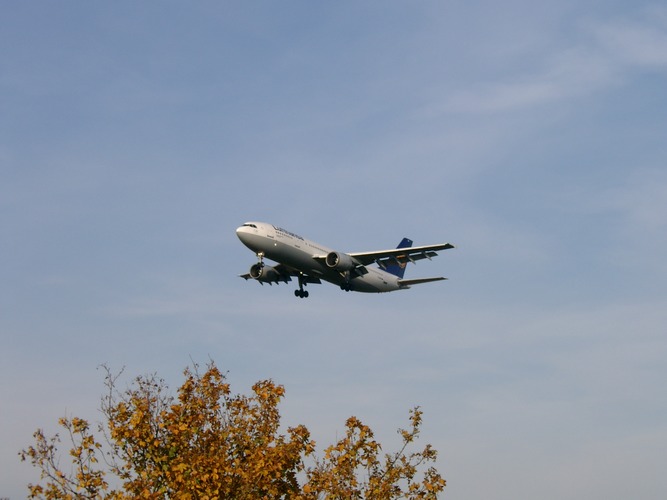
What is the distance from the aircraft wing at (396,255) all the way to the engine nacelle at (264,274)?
6.69 m

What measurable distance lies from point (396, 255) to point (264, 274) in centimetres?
1053

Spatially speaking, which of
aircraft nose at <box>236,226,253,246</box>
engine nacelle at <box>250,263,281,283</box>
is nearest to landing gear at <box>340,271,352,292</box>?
engine nacelle at <box>250,263,281,283</box>

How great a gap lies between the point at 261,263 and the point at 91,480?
41255 mm

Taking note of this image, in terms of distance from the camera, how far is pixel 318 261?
203ft

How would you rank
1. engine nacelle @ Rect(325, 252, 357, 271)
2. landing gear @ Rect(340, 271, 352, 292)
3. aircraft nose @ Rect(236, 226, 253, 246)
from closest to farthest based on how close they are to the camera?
aircraft nose @ Rect(236, 226, 253, 246)
engine nacelle @ Rect(325, 252, 357, 271)
landing gear @ Rect(340, 271, 352, 292)

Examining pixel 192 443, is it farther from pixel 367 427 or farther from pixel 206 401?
pixel 367 427

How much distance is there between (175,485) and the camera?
875 inches

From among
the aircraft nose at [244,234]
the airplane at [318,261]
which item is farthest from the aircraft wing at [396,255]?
the aircraft nose at [244,234]

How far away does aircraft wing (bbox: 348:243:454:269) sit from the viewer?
6003 centimetres

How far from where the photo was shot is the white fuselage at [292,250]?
192 feet

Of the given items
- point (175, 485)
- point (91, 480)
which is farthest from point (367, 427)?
point (91, 480)

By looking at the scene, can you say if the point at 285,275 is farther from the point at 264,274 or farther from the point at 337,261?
the point at 337,261

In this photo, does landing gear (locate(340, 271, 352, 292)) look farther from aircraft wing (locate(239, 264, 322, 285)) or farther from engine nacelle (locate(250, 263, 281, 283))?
engine nacelle (locate(250, 263, 281, 283))

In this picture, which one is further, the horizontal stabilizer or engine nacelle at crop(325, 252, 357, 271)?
the horizontal stabilizer
